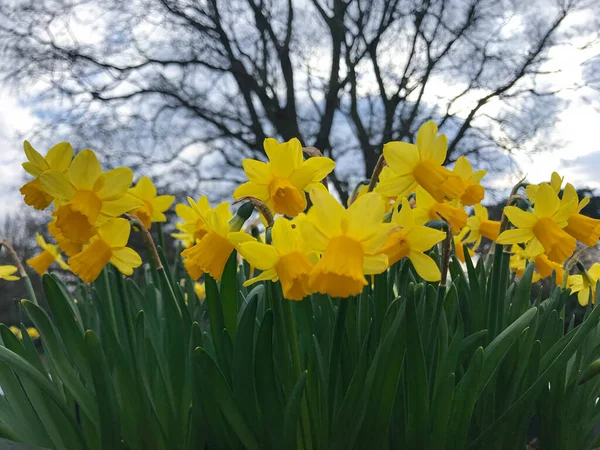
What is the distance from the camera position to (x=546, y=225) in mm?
708

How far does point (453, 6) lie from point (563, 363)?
657 centimetres

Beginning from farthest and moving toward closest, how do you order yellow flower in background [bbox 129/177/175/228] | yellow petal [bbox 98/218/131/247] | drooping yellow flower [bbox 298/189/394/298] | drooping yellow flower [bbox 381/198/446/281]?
yellow flower in background [bbox 129/177/175/228], yellow petal [bbox 98/218/131/247], drooping yellow flower [bbox 381/198/446/281], drooping yellow flower [bbox 298/189/394/298]

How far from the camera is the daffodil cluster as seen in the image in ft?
1.92

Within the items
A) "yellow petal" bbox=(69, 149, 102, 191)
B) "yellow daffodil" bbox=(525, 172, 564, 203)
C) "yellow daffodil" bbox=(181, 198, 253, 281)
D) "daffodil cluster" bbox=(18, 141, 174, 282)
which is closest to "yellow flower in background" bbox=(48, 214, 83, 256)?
"daffodil cluster" bbox=(18, 141, 174, 282)

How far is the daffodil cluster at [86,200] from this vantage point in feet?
1.92

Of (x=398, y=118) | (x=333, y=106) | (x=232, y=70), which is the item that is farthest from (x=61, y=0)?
(x=398, y=118)

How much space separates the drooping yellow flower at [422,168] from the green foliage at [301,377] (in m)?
0.13

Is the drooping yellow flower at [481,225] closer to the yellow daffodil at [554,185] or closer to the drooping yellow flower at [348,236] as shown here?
the yellow daffodil at [554,185]

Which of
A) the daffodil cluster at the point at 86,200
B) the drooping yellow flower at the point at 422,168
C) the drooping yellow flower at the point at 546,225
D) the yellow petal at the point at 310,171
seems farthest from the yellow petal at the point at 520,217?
the daffodil cluster at the point at 86,200

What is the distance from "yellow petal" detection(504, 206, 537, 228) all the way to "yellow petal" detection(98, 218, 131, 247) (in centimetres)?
55

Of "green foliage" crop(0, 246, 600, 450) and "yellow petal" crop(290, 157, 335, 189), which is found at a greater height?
"yellow petal" crop(290, 157, 335, 189)

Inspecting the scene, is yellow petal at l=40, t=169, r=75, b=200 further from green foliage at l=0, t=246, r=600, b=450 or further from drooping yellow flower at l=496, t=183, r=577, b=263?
drooping yellow flower at l=496, t=183, r=577, b=263

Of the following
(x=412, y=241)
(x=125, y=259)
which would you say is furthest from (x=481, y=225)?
(x=125, y=259)

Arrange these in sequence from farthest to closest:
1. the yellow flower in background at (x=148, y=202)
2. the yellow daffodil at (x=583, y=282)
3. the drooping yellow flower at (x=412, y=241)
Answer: the yellow daffodil at (x=583, y=282) < the yellow flower in background at (x=148, y=202) < the drooping yellow flower at (x=412, y=241)
